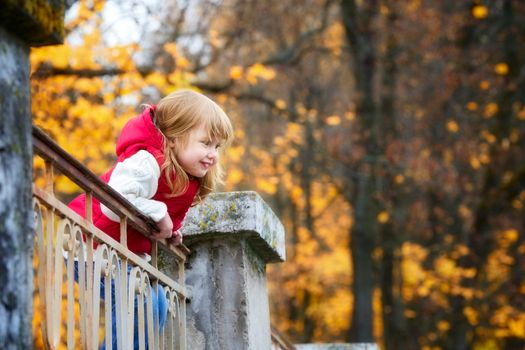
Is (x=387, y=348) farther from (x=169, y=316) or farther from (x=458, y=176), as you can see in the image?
(x=169, y=316)

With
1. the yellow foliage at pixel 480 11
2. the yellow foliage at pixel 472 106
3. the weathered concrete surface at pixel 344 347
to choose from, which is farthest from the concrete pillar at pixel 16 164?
the yellow foliage at pixel 472 106

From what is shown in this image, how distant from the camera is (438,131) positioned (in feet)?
63.5

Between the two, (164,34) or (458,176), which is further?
(458,176)

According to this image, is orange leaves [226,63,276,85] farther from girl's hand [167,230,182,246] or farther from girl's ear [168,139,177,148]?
girl's hand [167,230,182,246]

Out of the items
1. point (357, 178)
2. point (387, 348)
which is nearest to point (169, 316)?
point (357, 178)

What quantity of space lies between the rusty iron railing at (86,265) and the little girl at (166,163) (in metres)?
0.09

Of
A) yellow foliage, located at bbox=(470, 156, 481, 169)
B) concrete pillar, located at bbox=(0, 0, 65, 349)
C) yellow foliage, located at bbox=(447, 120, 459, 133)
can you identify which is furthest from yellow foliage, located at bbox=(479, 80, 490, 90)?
concrete pillar, located at bbox=(0, 0, 65, 349)

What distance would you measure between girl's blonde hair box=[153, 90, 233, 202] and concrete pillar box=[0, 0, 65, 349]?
5.20ft

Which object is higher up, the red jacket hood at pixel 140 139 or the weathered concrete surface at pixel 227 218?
the red jacket hood at pixel 140 139

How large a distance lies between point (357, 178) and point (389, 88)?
3852mm

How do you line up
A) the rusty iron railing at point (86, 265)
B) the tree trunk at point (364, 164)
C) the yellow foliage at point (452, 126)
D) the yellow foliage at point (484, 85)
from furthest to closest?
the yellow foliage at point (452, 126) < the yellow foliage at point (484, 85) < the tree trunk at point (364, 164) < the rusty iron railing at point (86, 265)

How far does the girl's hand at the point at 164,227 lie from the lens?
3465mm

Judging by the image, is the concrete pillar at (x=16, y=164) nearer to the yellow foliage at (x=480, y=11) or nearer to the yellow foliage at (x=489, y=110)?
the yellow foliage at (x=480, y=11)

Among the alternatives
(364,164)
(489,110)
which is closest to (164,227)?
(364,164)
